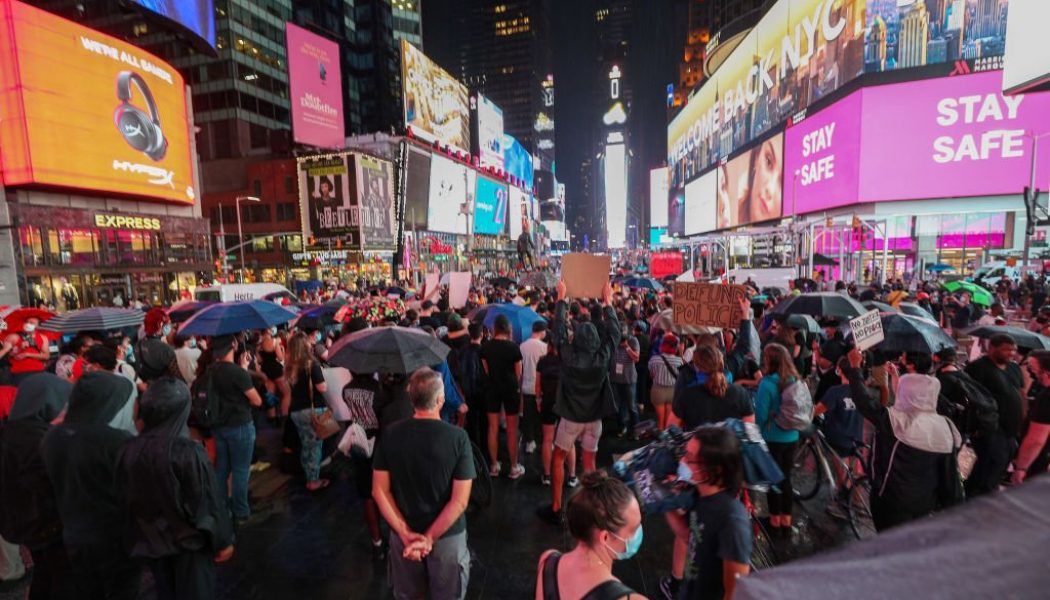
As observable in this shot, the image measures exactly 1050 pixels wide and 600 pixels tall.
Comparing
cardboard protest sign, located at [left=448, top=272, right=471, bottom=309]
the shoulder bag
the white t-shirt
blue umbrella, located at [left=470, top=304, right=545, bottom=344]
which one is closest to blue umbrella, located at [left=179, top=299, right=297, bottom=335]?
the shoulder bag

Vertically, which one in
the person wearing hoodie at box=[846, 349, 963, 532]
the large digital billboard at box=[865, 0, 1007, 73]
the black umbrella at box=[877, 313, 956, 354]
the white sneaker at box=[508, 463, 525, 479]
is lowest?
the white sneaker at box=[508, 463, 525, 479]

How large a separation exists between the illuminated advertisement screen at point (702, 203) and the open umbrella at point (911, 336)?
47846 mm

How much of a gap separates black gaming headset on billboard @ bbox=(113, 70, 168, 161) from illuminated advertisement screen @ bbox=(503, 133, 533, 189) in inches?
2189

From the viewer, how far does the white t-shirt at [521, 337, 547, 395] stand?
709cm

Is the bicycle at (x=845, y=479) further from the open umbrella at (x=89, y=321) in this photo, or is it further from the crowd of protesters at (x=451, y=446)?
the open umbrella at (x=89, y=321)

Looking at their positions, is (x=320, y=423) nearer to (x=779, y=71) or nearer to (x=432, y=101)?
(x=779, y=71)

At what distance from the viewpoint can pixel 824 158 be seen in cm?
2684

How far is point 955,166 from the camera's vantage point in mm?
22438

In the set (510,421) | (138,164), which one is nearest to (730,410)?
(510,421)

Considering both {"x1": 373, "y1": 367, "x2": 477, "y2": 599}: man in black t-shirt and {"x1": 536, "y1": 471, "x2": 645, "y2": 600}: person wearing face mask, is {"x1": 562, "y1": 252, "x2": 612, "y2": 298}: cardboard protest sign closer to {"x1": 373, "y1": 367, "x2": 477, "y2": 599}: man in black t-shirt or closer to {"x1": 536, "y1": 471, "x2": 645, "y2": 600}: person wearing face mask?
{"x1": 373, "y1": 367, "x2": 477, "y2": 599}: man in black t-shirt

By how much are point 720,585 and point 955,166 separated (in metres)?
28.8

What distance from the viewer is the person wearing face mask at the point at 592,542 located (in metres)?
1.93

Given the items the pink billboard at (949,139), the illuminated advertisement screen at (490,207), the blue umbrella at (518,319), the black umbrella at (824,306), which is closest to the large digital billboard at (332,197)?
the illuminated advertisement screen at (490,207)

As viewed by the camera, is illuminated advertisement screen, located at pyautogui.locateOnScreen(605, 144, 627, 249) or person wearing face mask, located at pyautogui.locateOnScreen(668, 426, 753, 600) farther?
illuminated advertisement screen, located at pyautogui.locateOnScreen(605, 144, 627, 249)
